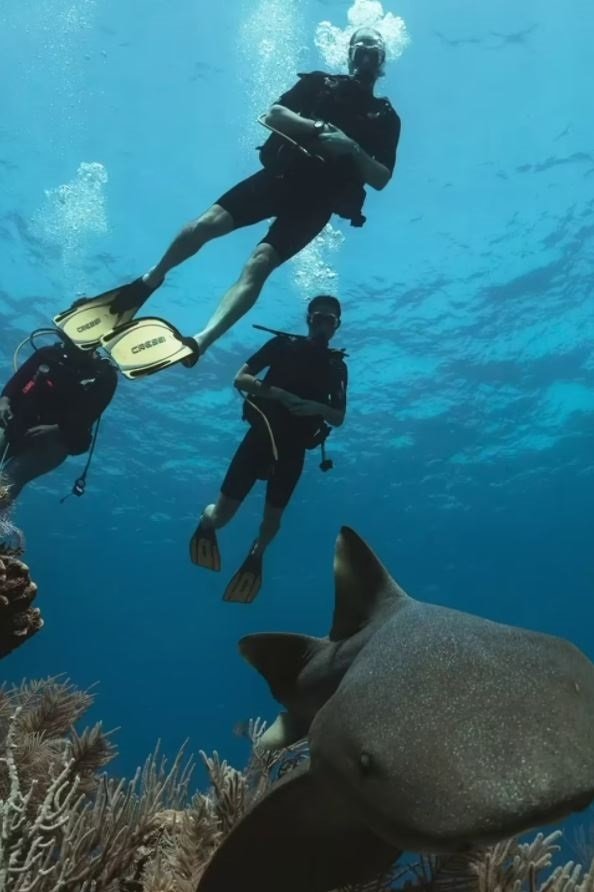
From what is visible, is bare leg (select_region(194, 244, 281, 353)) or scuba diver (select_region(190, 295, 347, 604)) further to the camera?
scuba diver (select_region(190, 295, 347, 604))

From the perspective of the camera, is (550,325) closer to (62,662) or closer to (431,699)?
(431,699)

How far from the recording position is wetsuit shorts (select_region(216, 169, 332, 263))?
302 inches

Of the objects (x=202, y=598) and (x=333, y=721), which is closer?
(x=333, y=721)

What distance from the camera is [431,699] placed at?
6.47 feet

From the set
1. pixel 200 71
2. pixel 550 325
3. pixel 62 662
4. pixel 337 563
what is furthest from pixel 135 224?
pixel 62 662

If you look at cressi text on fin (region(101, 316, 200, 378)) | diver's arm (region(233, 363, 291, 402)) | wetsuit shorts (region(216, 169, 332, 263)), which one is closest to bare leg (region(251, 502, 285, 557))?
diver's arm (region(233, 363, 291, 402))

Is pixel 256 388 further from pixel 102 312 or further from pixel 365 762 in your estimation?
pixel 365 762

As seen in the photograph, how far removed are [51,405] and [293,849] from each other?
26.0 feet

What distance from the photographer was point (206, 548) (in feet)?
28.9

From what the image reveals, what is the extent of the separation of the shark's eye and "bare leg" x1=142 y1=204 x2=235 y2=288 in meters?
6.61

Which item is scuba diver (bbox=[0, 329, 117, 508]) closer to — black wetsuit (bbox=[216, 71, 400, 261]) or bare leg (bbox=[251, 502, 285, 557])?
bare leg (bbox=[251, 502, 285, 557])

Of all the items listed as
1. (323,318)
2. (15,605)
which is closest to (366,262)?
(323,318)

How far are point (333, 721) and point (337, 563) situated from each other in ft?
3.61

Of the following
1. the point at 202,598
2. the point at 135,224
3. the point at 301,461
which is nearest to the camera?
the point at 301,461
